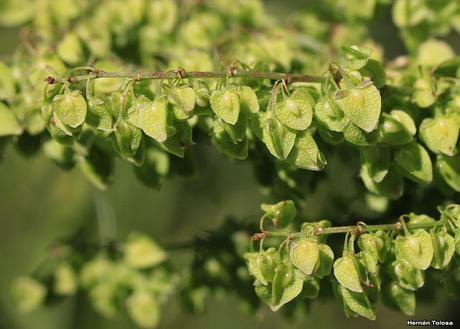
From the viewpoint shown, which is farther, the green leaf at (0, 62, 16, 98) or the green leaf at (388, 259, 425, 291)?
the green leaf at (0, 62, 16, 98)

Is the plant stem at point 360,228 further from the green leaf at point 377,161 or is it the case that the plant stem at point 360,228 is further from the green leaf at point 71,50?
the green leaf at point 71,50

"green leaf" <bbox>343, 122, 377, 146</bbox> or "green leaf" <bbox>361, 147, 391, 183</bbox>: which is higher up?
"green leaf" <bbox>343, 122, 377, 146</bbox>

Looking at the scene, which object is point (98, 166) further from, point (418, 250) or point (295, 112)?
point (418, 250)

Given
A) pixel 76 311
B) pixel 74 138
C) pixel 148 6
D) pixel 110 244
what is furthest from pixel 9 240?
pixel 74 138

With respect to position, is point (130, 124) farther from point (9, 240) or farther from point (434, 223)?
point (9, 240)

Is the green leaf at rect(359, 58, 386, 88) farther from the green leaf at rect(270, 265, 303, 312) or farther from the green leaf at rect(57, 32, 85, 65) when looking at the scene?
the green leaf at rect(57, 32, 85, 65)

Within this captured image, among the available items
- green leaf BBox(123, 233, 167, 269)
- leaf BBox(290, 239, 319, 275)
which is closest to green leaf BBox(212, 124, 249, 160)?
leaf BBox(290, 239, 319, 275)

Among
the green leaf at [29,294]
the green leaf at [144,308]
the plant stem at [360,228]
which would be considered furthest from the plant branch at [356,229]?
the green leaf at [29,294]
